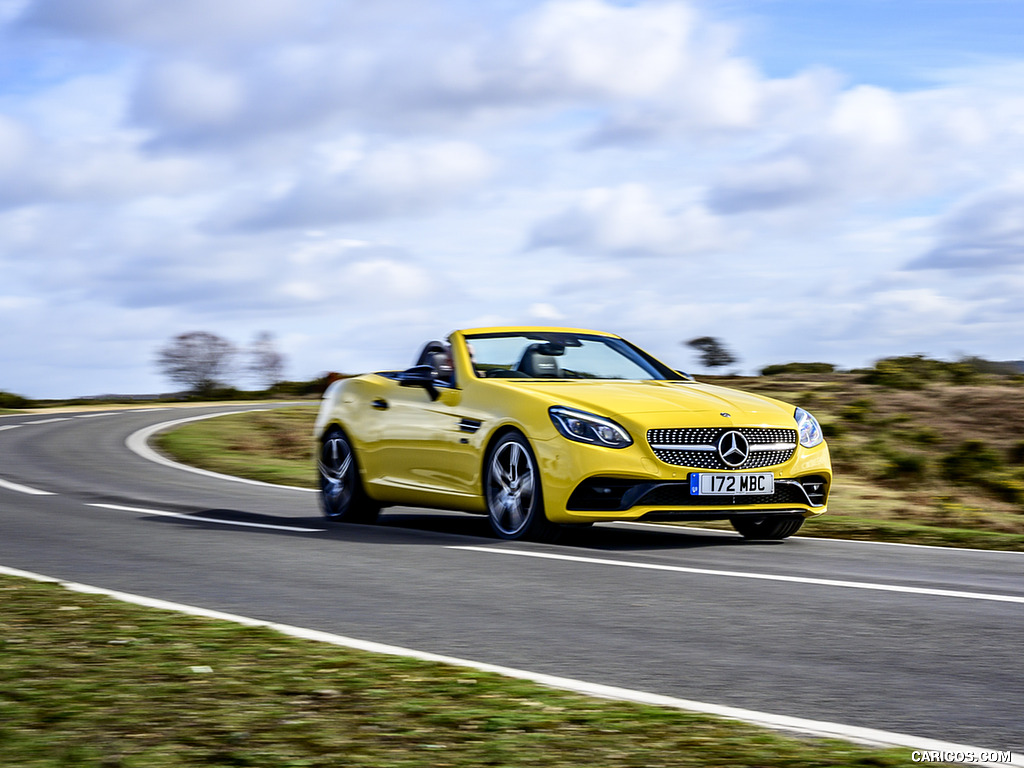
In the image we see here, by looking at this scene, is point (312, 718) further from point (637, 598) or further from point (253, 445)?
point (253, 445)

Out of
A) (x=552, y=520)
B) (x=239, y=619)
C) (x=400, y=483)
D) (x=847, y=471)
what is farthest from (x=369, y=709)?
(x=847, y=471)

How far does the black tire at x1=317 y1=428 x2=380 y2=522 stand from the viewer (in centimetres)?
1187

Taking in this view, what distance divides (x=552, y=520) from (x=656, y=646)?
3785 mm

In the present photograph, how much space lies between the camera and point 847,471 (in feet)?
58.1

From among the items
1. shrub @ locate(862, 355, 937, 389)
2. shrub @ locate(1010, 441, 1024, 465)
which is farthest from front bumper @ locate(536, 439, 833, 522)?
shrub @ locate(862, 355, 937, 389)

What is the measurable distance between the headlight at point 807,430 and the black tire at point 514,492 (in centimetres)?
182

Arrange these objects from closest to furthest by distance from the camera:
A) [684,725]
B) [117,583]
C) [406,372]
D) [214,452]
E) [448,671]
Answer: [684,725]
[448,671]
[117,583]
[406,372]
[214,452]

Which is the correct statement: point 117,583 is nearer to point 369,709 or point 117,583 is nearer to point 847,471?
point 369,709

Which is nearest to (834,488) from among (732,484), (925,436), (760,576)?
(925,436)

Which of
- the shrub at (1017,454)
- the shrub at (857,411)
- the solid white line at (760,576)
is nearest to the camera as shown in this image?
the solid white line at (760,576)

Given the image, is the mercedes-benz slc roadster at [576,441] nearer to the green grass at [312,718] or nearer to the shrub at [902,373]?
the green grass at [312,718]

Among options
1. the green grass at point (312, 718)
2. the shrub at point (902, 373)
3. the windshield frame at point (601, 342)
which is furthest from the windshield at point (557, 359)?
the shrub at point (902, 373)

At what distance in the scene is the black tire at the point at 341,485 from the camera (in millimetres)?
11867

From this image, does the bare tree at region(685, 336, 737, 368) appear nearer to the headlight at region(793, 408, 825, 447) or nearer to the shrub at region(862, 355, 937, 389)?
the shrub at region(862, 355, 937, 389)
